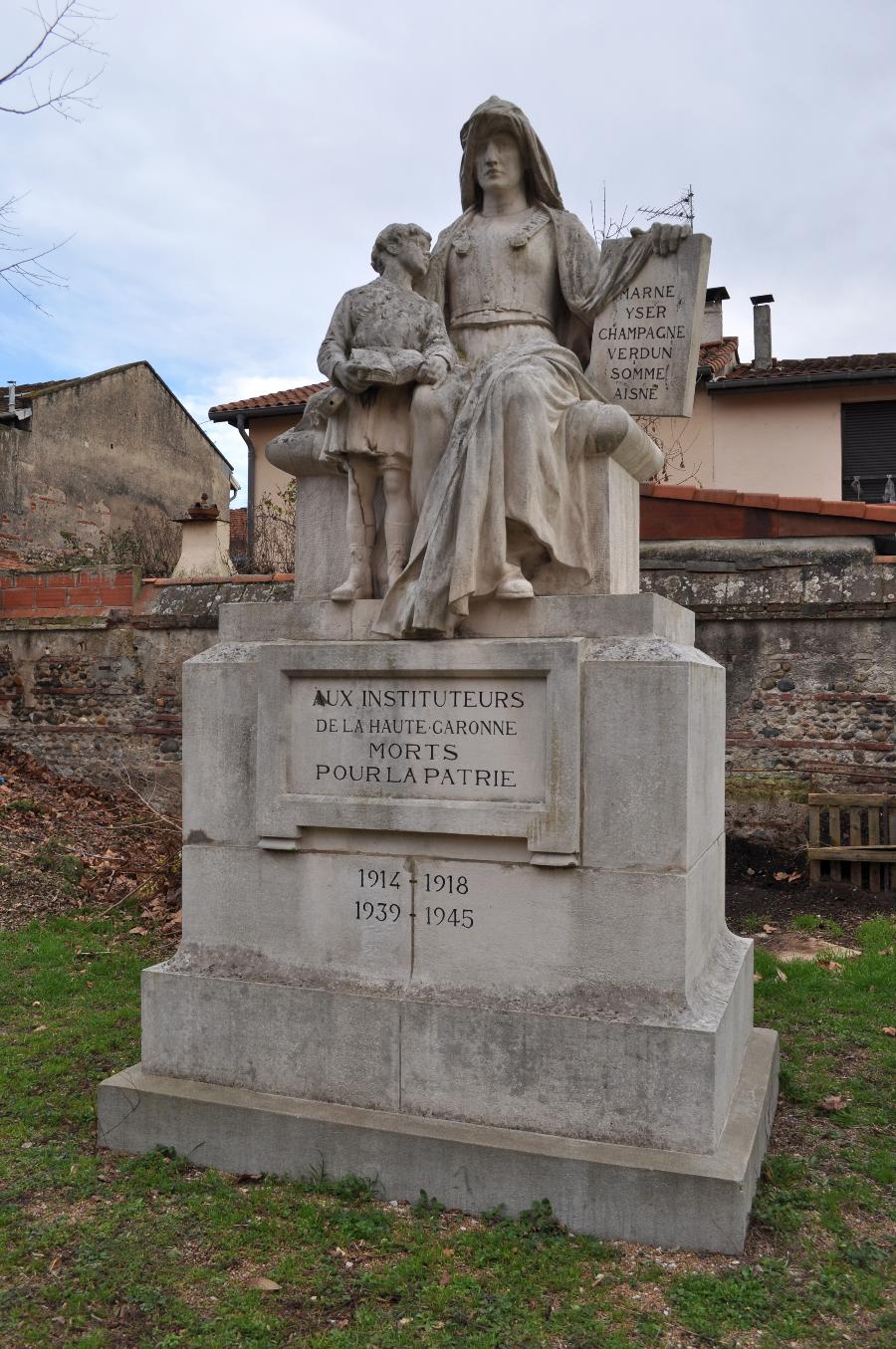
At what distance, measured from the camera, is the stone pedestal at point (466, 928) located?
11.0ft

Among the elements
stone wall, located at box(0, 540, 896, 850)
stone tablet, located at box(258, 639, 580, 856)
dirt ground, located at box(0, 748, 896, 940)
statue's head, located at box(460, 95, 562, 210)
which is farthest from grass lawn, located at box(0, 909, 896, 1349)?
stone wall, located at box(0, 540, 896, 850)

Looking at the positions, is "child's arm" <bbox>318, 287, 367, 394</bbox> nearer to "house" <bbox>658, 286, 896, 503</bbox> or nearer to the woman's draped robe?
the woman's draped robe

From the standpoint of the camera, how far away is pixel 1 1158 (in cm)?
378

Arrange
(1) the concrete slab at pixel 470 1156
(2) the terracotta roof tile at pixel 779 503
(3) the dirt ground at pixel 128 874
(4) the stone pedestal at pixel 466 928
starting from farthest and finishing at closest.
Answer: (2) the terracotta roof tile at pixel 779 503
(3) the dirt ground at pixel 128 874
(4) the stone pedestal at pixel 466 928
(1) the concrete slab at pixel 470 1156

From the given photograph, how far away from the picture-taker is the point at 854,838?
8.55 meters

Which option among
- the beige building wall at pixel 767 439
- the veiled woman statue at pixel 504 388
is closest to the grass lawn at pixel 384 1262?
the veiled woman statue at pixel 504 388

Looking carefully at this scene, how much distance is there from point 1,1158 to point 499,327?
3.64m

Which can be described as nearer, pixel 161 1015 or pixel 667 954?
pixel 667 954

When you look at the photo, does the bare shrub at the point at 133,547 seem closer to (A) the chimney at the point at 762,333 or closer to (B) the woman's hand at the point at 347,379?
(A) the chimney at the point at 762,333

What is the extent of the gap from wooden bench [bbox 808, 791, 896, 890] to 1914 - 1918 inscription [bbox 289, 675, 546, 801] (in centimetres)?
574

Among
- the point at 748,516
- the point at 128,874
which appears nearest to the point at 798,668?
the point at 748,516

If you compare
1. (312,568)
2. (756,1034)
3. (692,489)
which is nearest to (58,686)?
(692,489)

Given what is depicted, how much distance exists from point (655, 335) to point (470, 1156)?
3.14 metres

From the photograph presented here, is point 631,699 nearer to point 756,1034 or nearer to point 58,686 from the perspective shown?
point 756,1034
